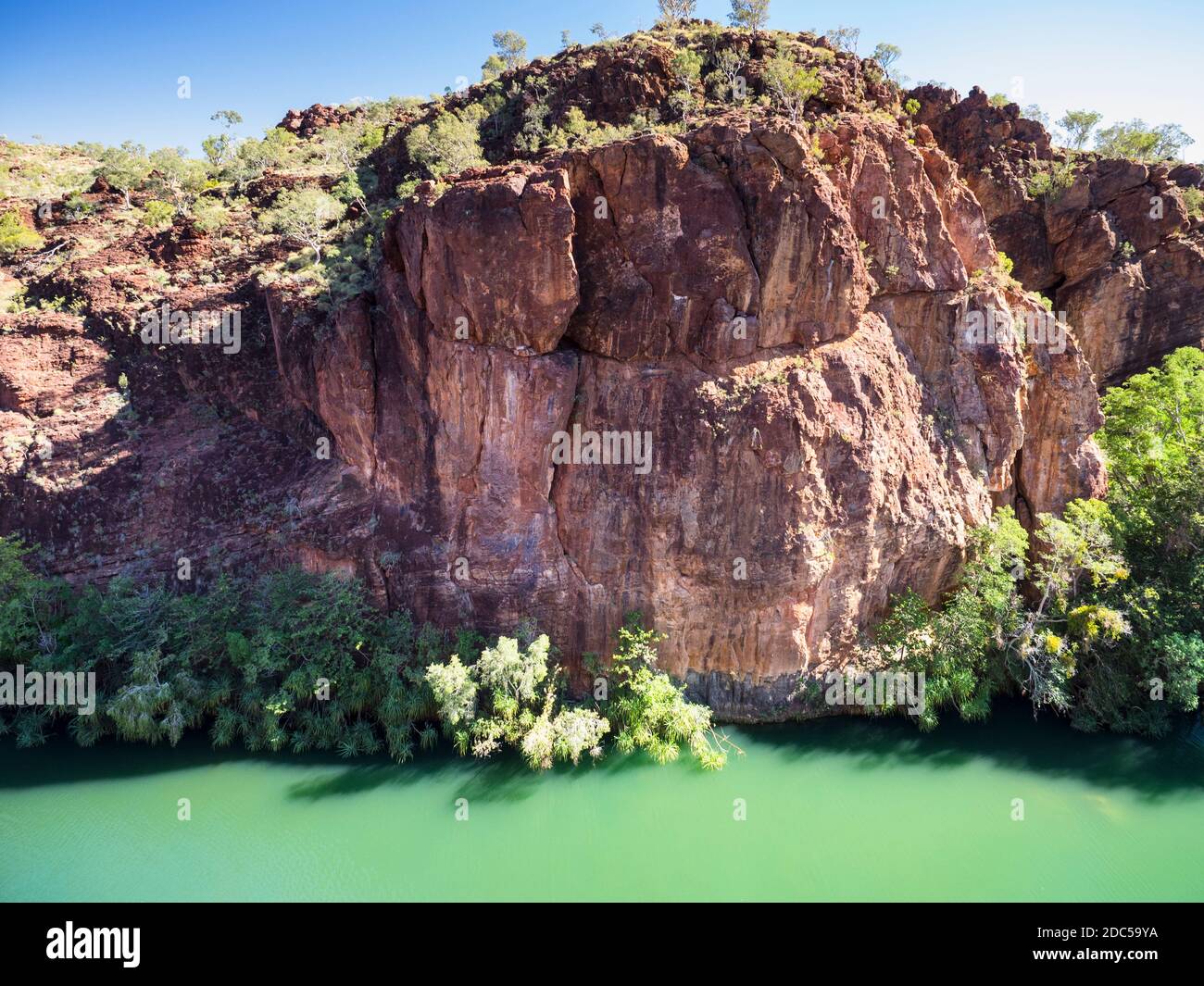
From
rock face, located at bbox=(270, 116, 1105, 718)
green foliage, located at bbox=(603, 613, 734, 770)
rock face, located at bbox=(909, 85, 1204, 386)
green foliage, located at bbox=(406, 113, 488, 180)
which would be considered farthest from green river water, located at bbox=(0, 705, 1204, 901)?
green foliage, located at bbox=(406, 113, 488, 180)

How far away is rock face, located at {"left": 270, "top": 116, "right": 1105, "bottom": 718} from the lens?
14656mm

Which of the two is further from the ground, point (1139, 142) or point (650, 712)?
point (1139, 142)

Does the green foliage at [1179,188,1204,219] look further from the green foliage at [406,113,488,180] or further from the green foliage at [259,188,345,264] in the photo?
the green foliage at [259,188,345,264]

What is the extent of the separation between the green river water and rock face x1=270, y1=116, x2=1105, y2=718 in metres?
2.93

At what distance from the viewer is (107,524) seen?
17.0 metres

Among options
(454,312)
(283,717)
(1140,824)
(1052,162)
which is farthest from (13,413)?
(1052,162)

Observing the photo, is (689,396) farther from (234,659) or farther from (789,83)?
(234,659)

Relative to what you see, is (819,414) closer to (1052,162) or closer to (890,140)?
(890,140)

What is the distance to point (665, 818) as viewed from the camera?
13.3 meters

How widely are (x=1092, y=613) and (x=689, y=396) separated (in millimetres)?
11165

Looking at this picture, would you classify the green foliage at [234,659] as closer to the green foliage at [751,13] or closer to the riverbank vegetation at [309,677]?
the riverbank vegetation at [309,677]

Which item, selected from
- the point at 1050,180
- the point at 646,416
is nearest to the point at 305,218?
the point at 646,416

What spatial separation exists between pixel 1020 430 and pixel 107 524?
25295 millimetres

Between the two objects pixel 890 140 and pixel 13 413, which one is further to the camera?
pixel 13 413
